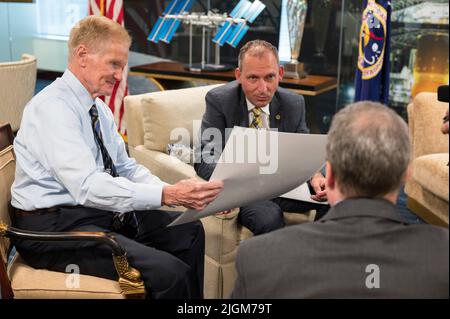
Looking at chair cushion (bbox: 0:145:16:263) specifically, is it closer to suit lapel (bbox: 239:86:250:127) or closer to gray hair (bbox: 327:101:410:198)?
suit lapel (bbox: 239:86:250:127)

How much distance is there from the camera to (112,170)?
7.68 feet

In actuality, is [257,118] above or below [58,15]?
below

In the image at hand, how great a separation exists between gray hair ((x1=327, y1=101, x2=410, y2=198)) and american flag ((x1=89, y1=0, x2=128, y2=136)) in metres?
4.14

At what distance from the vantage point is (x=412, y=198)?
160 inches

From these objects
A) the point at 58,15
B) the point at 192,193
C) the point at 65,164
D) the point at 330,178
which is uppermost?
the point at 58,15

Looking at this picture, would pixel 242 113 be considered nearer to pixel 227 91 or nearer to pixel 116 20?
pixel 227 91

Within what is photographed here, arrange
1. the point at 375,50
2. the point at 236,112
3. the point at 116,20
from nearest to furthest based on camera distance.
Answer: the point at 236,112, the point at 375,50, the point at 116,20

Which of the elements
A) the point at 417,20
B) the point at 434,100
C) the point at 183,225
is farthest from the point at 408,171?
the point at 417,20

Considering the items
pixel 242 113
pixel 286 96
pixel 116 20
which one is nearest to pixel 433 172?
pixel 286 96

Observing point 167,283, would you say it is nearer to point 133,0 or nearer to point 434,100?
point 434,100

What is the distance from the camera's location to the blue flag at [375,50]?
4.73m

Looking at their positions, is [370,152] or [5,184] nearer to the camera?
[370,152]

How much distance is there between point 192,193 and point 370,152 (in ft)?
3.23

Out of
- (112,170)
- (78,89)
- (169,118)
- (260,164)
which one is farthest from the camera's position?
(169,118)
